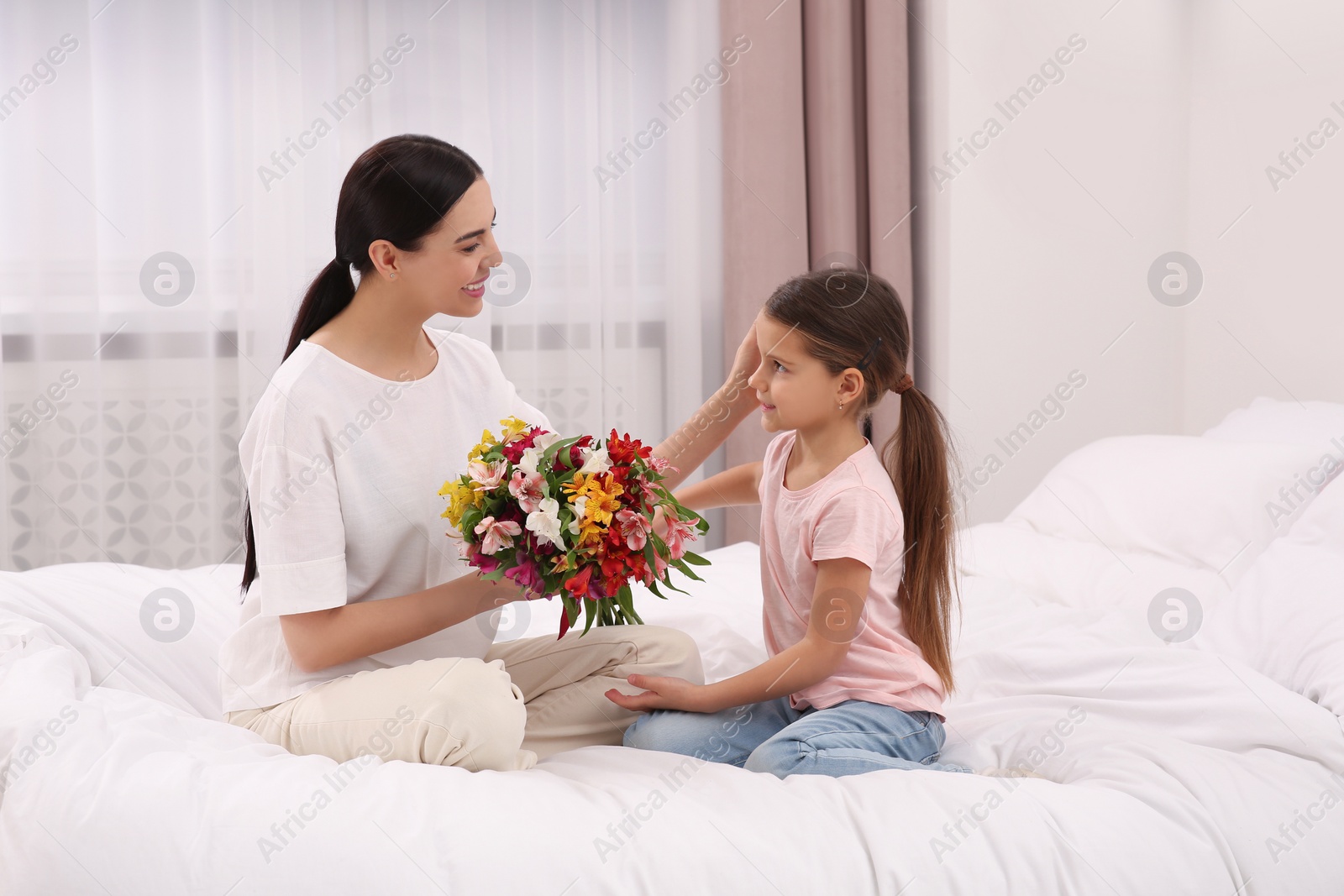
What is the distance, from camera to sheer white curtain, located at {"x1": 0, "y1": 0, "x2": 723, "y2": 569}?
9.40ft

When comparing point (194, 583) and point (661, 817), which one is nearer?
point (661, 817)

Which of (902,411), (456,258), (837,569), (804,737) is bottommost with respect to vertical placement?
(804,737)

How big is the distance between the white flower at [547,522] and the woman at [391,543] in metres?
0.14

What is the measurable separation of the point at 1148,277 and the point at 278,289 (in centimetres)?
251

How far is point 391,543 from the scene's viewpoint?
1420 mm

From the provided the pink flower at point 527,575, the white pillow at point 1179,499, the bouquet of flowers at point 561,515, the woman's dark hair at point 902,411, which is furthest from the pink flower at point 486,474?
the white pillow at point 1179,499

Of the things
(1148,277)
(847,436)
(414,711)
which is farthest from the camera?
(1148,277)

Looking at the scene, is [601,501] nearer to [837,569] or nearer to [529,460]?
[529,460]

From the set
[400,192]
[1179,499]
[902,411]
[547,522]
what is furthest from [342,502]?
[1179,499]

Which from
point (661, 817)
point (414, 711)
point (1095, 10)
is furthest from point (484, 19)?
point (661, 817)

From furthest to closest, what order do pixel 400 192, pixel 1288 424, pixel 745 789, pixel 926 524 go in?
pixel 1288 424 < pixel 926 524 < pixel 400 192 < pixel 745 789

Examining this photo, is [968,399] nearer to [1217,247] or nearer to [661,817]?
[1217,247]

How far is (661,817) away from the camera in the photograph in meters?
1.10

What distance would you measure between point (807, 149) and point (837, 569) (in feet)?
7.49
